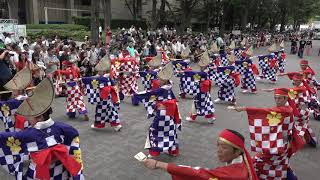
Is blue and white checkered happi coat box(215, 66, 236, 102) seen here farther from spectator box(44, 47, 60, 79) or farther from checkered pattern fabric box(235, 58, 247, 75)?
spectator box(44, 47, 60, 79)

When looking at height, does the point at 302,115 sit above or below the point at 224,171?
below

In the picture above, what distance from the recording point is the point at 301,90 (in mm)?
6445

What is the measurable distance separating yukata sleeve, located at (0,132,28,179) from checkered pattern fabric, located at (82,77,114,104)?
12.5ft

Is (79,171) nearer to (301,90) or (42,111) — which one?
(42,111)

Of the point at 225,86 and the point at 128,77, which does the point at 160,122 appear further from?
the point at 128,77

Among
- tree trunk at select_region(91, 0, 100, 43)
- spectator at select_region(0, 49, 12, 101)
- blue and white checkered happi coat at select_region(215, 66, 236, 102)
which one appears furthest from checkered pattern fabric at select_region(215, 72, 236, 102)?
tree trunk at select_region(91, 0, 100, 43)

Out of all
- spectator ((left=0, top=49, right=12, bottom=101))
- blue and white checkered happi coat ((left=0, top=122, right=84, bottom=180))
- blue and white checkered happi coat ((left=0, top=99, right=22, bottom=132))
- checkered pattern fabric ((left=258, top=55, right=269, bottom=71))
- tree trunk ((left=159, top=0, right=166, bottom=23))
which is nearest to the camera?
blue and white checkered happi coat ((left=0, top=122, right=84, bottom=180))

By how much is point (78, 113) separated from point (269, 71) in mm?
8630

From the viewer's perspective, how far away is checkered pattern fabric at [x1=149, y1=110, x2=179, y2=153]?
616cm

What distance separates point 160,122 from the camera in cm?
616

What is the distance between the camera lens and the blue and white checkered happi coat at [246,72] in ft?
→ 39.9

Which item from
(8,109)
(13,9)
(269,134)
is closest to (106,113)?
(8,109)

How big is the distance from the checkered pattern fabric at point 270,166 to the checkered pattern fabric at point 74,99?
5.27m

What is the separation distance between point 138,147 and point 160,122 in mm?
1080
